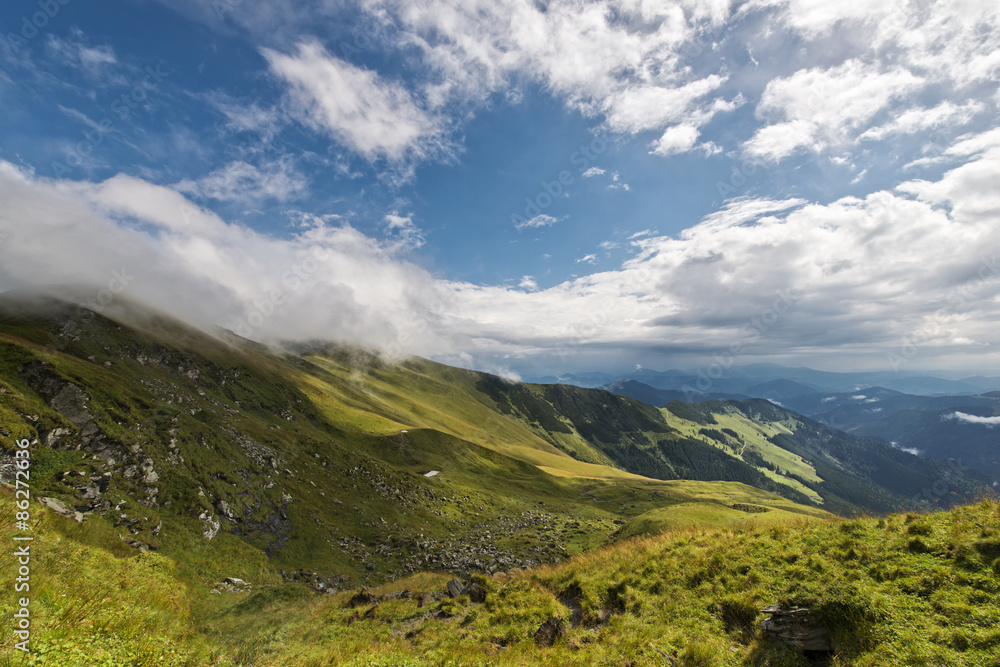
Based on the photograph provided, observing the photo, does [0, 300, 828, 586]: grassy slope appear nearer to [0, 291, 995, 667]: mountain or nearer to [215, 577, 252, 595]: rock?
[0, 291, 995, 667]: mountain

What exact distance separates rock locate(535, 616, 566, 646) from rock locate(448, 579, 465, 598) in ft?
21.2

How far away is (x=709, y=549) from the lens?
17.3 meters

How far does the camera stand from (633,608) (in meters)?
15.5

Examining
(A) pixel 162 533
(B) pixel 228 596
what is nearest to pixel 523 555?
(B) pixel 228 596

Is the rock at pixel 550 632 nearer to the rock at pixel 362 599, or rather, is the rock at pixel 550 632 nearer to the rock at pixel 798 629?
the rock at pixel 798 629

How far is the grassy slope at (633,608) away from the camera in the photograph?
400 inches

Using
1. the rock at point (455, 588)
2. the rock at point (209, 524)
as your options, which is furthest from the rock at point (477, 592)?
the rock at point (209, 524)

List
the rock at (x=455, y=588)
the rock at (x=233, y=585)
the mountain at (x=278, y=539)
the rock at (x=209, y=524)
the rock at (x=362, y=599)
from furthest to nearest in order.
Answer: the rock at (x=209, y=524), the rock at (x=233, y=585), the rock at (x=362, y=599), the rock at (x=455, y=588), the mountain at (x=278, y=539)

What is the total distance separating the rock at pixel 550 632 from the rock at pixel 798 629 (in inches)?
289

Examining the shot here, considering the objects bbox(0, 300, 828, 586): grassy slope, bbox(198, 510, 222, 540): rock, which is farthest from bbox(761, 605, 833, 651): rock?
bbox(198, 510, 222, 540): rock

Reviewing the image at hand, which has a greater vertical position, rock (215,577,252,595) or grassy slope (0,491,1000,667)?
grassy slope (0,491,1000,667)

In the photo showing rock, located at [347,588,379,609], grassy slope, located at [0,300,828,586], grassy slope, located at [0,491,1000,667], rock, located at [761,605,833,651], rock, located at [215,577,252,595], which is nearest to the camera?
grassy slope, located at [0,491,1000,667]

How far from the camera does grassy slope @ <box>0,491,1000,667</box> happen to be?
10148 millimetres

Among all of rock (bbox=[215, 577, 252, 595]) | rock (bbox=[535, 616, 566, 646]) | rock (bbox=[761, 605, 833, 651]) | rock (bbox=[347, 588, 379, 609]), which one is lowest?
rock (bbox=[215, 577, 252, 595])
